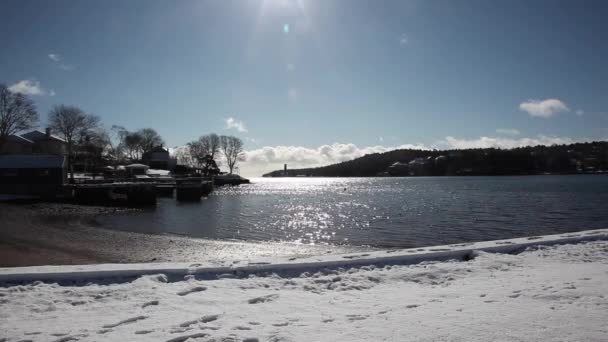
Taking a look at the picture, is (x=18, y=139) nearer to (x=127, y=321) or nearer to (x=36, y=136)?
(x=36, y=136)

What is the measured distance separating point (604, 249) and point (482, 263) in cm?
468

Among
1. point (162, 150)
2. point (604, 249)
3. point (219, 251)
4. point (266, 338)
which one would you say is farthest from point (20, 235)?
point (162, 150)

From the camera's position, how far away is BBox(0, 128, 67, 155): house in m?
65.6

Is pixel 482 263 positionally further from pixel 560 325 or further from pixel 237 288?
pixel 237 288

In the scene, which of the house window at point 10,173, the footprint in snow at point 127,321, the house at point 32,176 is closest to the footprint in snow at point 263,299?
the footprint in snow at point 127,321

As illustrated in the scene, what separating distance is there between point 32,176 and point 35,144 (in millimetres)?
35901

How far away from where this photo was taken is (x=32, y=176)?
4081cm

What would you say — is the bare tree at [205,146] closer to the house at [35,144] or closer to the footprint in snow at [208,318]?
the house at [35,144]

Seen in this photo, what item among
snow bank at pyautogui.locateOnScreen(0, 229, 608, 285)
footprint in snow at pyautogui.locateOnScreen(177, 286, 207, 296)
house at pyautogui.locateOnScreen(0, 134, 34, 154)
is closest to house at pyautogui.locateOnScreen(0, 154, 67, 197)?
house at pyautogui.locateOnScreen(0, 134, 34, 154)

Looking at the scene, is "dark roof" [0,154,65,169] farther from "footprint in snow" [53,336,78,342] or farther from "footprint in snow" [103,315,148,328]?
"footprint in snow" [53,336,78,342]

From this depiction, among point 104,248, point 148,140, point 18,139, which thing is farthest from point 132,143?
point 104,248

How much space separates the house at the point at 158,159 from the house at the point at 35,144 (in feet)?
74.5

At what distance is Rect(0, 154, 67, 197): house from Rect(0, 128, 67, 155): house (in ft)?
94.9

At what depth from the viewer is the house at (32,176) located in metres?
40.7
